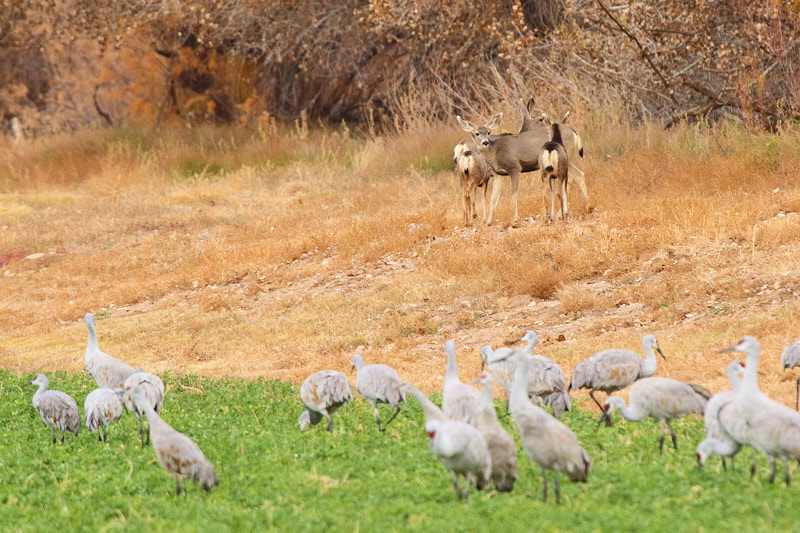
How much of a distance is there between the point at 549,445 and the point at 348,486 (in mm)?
1553

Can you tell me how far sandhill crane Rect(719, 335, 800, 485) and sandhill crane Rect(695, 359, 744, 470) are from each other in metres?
0.17

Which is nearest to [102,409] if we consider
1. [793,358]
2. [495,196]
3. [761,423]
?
[761,423]

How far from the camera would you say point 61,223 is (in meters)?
22.1

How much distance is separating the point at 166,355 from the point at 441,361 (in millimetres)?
4098

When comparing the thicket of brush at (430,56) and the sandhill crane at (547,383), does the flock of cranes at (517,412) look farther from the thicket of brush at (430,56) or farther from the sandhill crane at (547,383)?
the thicket of brush at (430,56)

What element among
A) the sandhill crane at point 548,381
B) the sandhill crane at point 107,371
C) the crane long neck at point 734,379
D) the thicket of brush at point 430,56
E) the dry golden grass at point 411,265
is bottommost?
the dry golden grass at point 411,265

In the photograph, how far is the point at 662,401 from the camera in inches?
270

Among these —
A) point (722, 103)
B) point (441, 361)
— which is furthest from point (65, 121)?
point (441, 361)

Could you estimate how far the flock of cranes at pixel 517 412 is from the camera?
568cm

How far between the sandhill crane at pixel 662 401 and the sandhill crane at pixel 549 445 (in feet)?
3.89

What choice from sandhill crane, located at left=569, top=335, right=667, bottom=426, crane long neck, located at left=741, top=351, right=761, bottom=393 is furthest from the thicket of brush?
crane long neck, located at left=741, top=351, right=761, bottom=393

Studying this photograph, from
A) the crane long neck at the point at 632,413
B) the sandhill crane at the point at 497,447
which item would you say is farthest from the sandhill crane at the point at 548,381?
the sandhill crane at the point at 497,447

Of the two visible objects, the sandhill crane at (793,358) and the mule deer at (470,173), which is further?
the mule deer at (470,173)

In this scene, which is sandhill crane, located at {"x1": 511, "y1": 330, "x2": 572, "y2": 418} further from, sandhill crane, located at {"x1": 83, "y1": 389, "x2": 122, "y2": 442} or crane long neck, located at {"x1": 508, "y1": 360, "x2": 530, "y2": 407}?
sandhill crane, located at {"x1": 83, "y1": 389, "x2": 122, "y2": 442}
